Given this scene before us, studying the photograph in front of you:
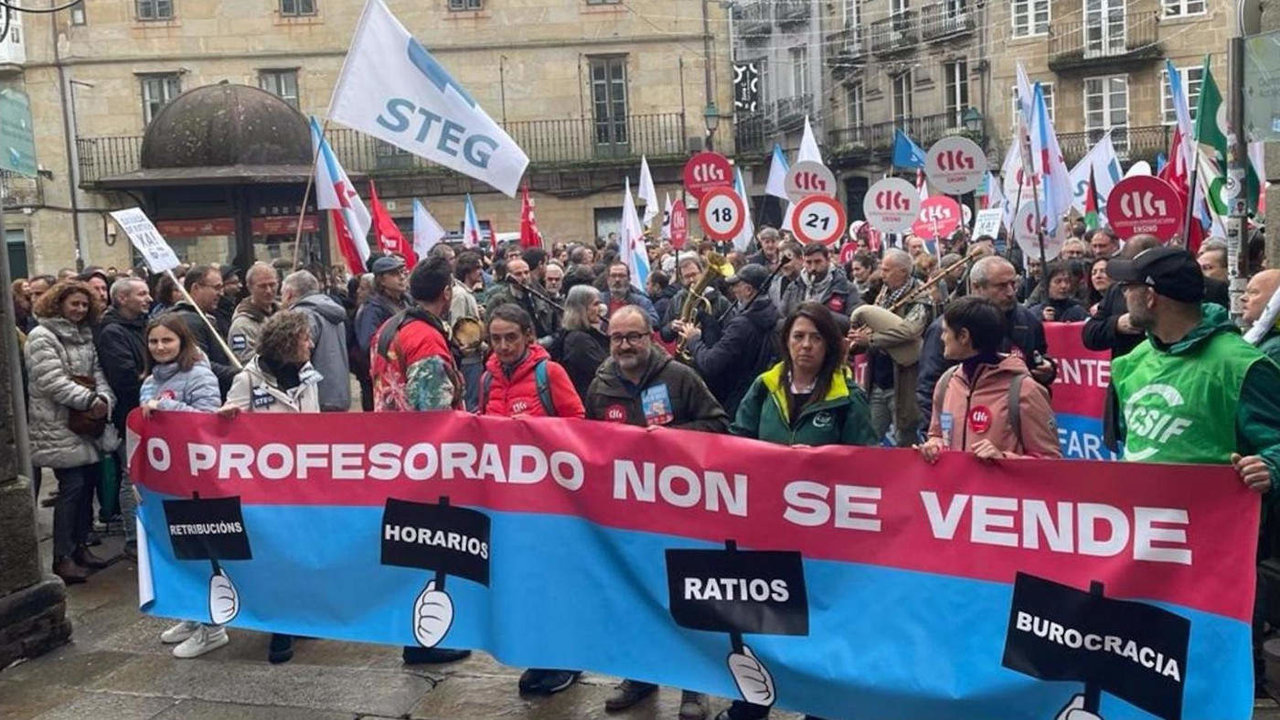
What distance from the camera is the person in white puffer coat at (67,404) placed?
24.2 ft

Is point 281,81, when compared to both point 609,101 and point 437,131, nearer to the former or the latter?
point 609,101

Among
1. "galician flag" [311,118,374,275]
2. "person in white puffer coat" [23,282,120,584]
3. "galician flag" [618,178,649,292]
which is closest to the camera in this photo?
"person in white puffer coat" [23,282,120,584]

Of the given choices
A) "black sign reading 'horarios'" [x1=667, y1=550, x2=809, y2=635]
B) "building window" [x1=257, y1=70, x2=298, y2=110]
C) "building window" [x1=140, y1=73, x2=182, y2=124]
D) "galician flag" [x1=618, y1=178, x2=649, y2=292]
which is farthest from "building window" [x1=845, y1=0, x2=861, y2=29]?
"black sign reading 'horarios'" [x1=667, y1=550, x2=809, y2=635]

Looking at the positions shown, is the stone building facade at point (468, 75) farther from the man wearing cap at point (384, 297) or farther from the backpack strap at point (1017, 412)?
the backpack strap at point (1017, 412)

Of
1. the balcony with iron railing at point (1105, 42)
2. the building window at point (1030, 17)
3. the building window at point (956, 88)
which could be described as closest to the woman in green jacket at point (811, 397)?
the balcony with iron railing at point (1105, 42)

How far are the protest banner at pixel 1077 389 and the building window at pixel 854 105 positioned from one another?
39563 millimetres

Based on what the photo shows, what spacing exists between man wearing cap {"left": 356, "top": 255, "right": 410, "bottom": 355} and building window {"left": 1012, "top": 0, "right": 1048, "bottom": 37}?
35156mm

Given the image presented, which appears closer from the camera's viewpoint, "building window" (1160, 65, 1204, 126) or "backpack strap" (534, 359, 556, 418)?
"backpack strap" (534, 359, 556, 418)

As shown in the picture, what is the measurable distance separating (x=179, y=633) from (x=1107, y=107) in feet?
125

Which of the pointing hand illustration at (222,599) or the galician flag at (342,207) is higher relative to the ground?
the galician flag at (342,207)

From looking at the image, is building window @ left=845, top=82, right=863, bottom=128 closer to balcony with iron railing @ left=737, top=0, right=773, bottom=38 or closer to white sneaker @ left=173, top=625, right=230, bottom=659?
balcony with iron railing @ left=737, top=0, right=773, bottom=38

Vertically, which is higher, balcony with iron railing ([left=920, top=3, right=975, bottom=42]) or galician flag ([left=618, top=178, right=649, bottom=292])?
balcony with iron railing ([left=920, top=3, right=975, bottom=42])

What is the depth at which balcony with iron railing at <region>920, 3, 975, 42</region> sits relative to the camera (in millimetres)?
40875

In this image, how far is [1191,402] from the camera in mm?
4277
